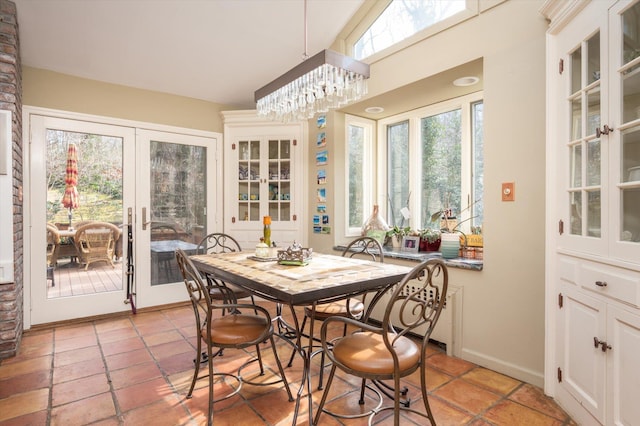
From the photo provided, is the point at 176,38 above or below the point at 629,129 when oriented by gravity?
above

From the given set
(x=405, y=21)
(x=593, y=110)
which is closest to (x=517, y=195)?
(x=593, y=110)

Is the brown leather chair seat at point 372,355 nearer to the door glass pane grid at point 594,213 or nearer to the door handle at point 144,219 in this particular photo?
the door glass pane grid at point 594,213

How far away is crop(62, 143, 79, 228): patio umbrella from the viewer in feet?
11.4

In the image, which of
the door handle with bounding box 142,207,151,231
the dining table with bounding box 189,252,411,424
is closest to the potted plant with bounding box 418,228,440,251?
the dining table with bounding box 189,252,411,424

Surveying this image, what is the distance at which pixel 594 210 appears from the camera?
1707 mm

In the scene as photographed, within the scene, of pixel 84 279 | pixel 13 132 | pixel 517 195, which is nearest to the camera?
pixel 517 195

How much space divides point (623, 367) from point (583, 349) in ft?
0.89

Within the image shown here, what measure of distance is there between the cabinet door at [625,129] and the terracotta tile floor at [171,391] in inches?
43.5

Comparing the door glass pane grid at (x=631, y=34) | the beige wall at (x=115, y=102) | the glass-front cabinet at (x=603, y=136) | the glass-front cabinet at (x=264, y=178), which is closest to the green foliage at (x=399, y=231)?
the glass-front cabinet at (x=264, y=178)

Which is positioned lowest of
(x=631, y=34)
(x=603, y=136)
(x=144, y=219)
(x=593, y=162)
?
(x=144, y=219)

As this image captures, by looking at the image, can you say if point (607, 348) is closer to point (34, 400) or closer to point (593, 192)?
point (593, 192)

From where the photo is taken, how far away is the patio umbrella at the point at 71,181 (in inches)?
137

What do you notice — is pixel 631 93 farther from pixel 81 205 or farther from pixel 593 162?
pixel 81 205

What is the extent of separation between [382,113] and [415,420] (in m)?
3.04
